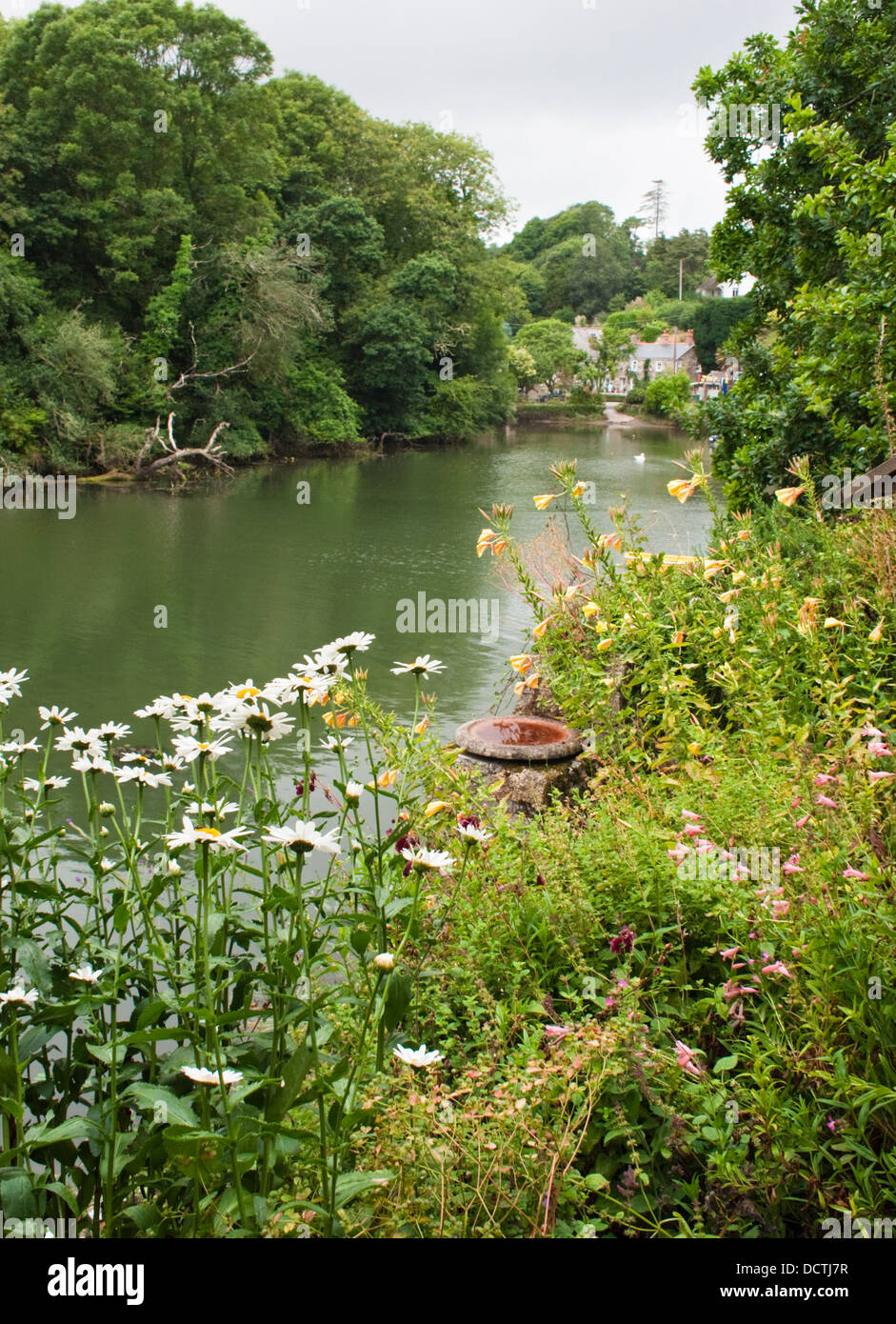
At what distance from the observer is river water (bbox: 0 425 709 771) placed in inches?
291

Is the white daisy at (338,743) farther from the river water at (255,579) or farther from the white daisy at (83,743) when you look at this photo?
the river water at (255,579)

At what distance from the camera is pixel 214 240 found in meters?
25.5

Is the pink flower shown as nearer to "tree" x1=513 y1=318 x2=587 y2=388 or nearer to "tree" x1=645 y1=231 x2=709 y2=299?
"tree" x1=513 y1=318 x2=587 y2=388

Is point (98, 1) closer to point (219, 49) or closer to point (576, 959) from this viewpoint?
point (219, 49)

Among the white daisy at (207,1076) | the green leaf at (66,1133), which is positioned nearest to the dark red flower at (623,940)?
the white daisy at (207,1076)

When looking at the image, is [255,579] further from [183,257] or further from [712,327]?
[712,327]

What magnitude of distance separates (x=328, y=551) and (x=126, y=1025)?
10782mm

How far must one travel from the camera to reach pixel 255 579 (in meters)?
11.0

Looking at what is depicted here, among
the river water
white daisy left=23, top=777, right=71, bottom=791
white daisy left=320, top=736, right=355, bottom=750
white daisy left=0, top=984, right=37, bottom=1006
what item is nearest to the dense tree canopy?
the river water

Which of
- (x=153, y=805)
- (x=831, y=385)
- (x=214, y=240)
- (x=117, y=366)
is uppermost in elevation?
(x=214, y=240)

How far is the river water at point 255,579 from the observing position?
738 cm

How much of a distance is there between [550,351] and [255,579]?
139 feet

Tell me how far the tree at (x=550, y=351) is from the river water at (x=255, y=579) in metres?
30.3

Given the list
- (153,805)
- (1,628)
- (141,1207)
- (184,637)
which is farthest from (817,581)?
(1,628)
